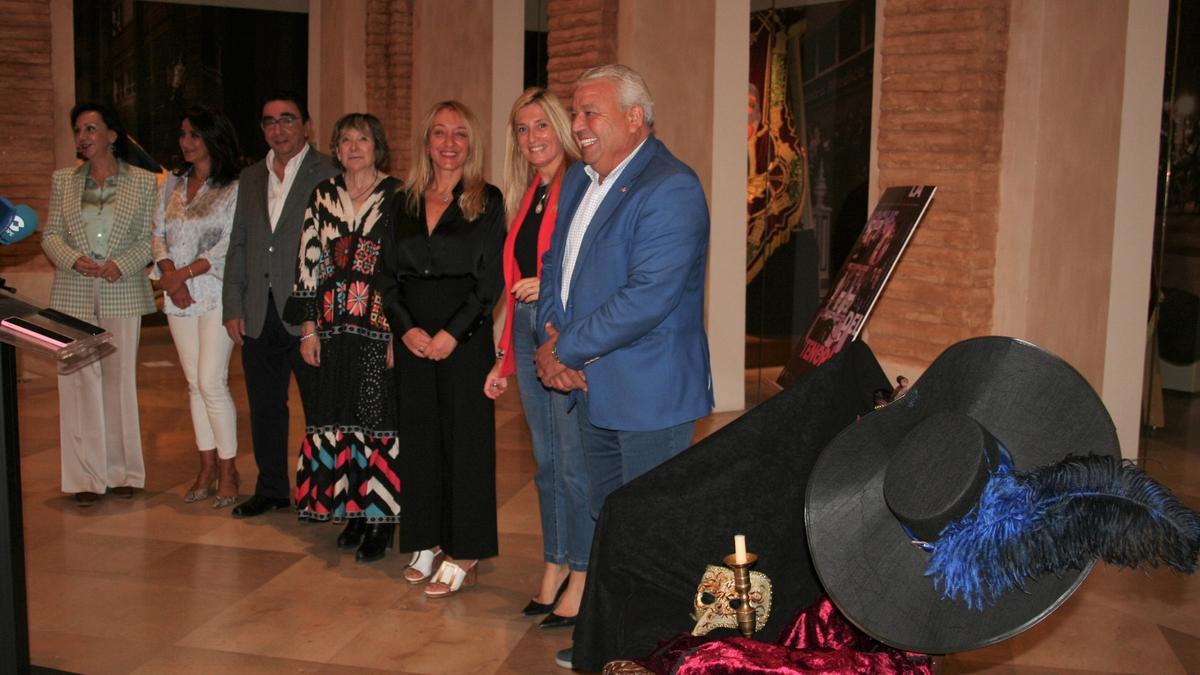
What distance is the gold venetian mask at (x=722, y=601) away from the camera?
2584 millimetres

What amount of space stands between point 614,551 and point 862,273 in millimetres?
2474

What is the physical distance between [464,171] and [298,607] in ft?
5.90

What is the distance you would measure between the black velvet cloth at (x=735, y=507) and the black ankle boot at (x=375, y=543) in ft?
8.13

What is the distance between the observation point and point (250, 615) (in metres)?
4.50

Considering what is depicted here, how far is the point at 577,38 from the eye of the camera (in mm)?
7773

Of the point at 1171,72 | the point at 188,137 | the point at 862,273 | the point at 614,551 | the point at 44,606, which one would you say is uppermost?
the point at 1171,72

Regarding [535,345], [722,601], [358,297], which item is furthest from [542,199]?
[722,601]

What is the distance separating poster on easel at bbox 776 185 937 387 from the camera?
15.6 feet

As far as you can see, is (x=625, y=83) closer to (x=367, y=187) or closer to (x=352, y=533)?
(x=367, y=187)

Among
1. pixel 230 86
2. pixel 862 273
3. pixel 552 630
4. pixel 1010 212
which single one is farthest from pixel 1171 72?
pixel 230 86

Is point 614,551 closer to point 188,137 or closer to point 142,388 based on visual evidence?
point 188,137

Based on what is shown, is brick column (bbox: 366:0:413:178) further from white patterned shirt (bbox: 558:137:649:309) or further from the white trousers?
white patterned shirt (bbox: 558:137:649:309)

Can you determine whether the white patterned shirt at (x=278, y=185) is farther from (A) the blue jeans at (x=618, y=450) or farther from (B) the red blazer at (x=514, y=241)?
(A) the blue jeans at (x=618, y=450)

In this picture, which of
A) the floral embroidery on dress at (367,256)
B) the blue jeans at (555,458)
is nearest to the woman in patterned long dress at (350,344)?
the floral embroidery on dress at (367,256)
